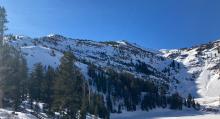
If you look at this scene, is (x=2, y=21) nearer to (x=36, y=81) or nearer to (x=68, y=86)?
(x=68, y=86)

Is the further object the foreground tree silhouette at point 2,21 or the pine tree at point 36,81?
the pine tree at point 36,81

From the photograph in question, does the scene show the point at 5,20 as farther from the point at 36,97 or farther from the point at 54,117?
the point at 36,97

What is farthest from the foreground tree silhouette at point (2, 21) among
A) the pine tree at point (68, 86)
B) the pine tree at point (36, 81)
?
the pine tree at point (36, 81)

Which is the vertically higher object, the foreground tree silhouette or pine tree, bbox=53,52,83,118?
the foreground tree silhouette

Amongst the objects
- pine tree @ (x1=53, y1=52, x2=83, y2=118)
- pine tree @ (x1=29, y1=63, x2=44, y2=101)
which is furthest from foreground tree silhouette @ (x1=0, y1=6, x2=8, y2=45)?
pine tree @ (x1=29, y1=63, x2=44, y2=101)

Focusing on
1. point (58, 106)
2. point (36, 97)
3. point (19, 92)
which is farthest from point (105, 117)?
point (58, 106)

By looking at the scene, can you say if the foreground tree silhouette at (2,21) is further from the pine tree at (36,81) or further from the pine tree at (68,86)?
the pine tree at (36,81)

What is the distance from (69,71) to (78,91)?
4141 mm

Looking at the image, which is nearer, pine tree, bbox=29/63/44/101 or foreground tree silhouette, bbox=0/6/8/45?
foreground tree silhouette, bbox=0/6/8/45

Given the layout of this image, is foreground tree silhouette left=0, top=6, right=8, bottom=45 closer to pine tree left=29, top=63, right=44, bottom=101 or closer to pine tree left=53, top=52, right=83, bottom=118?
pine tree left=53, top=52, right=83, bottom=118

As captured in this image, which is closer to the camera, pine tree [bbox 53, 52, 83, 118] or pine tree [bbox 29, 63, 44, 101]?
pine tree [bbox 53, 52, 83, 118]

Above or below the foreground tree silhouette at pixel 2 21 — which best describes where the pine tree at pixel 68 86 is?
below

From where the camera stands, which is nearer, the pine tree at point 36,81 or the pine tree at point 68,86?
the pine tree at point 68,86

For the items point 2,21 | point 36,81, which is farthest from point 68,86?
point 36,81
